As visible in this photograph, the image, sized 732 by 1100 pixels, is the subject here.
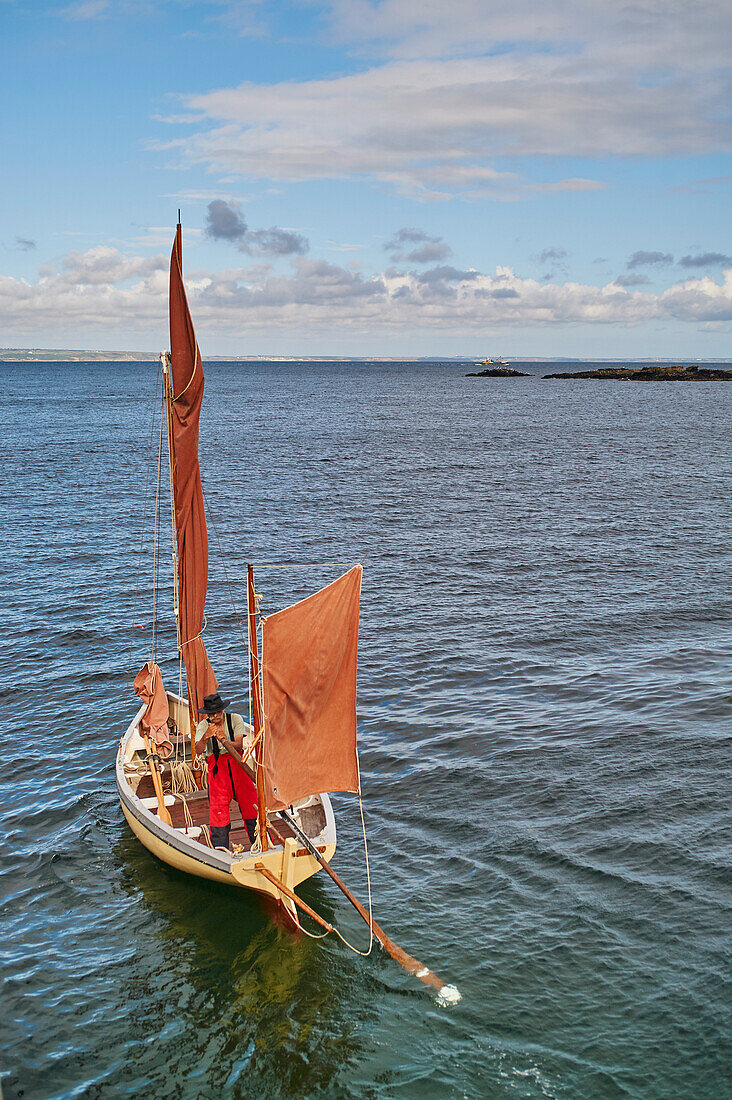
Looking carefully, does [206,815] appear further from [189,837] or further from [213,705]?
[213,705]

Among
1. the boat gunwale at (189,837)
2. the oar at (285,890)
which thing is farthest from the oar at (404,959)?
the oar at (285,890)

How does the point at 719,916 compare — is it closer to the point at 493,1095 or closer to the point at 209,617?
the point at 493,1095

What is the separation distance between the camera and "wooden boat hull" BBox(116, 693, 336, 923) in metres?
15.0

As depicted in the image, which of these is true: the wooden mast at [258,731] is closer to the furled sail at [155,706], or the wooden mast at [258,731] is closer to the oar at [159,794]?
the oar at [159,794]

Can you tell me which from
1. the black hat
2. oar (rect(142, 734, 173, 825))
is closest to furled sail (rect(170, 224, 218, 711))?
oar (rect(142, 734, 173, 825))

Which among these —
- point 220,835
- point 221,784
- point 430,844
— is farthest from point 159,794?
point 430,844

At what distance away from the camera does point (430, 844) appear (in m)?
18.4

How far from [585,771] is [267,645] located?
10.9m

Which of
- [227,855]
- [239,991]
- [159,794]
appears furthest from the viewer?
[159,794]

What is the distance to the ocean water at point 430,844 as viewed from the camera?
12.8 meters

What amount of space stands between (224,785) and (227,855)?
126 cm

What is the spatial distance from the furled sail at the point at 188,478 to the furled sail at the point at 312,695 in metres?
5.69

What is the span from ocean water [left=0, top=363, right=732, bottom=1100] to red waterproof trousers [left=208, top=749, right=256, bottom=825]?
1882mm

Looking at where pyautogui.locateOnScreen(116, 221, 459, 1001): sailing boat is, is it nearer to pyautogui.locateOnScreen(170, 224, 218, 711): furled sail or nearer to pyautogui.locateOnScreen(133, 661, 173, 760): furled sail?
pyautogui.locateOnScreen(170, 224, 218, 711): furled sail
